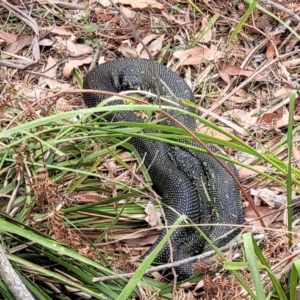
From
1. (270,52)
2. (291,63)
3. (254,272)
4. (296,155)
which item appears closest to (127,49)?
(270,52)

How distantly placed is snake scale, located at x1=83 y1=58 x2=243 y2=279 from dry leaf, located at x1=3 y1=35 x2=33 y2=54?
0.58m

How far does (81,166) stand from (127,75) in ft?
4.15

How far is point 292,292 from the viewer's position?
2129 millimetres

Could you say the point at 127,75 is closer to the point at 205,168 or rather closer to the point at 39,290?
the point at 205,168

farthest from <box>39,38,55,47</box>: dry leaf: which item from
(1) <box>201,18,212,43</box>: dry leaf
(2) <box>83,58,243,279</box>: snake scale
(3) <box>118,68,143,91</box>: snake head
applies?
(1) <box>201,18,212,43</box>: dry leaf

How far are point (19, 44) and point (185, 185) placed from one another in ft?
5.71

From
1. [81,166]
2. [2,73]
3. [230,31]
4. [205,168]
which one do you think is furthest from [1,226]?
[230,31]

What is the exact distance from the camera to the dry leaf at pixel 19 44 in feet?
14.9

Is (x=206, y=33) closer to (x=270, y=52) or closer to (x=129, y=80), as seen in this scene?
(x=270, y=52)

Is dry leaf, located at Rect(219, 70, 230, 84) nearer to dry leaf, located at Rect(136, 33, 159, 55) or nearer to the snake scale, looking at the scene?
the snake scale

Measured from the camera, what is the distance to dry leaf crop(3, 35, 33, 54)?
14.9ft

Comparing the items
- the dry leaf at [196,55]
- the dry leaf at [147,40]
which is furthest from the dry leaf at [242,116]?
the dry leaf at [147,40]

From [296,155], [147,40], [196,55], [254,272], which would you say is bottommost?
[147,40]

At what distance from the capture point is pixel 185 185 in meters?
3.71
